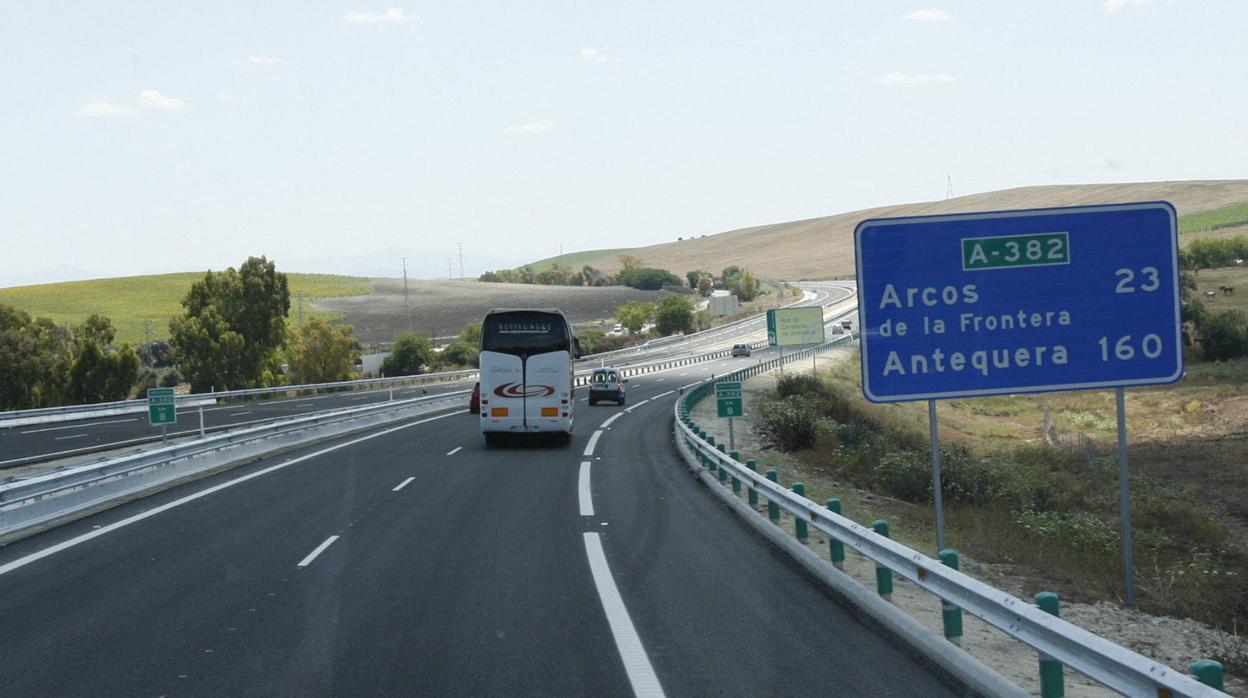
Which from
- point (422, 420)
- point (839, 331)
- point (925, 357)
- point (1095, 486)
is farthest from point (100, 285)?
point (925, 357)

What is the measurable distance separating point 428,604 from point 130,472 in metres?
12.6

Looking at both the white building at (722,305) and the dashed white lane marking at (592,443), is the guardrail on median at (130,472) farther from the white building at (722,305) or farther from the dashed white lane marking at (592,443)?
the white building at (722,305)

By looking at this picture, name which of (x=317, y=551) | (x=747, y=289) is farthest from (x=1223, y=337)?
(x=747, y=289)

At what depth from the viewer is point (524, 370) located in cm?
2950

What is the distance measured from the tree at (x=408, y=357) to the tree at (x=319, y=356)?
43.1 ft

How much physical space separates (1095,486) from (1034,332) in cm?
2158

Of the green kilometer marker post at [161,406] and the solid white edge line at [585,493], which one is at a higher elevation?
the green kilometer marker post at [161,406]

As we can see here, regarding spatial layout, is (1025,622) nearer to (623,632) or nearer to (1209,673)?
(1209,673)

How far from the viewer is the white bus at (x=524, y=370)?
2933 cm

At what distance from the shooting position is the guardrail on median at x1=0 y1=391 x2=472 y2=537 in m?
16.1

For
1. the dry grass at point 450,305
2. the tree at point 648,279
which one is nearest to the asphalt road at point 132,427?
the dry grass at point 450,305

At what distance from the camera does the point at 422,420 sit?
146ft

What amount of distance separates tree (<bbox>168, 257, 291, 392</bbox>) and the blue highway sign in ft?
257

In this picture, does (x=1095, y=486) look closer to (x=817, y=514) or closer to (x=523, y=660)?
(x=817, y=514)
